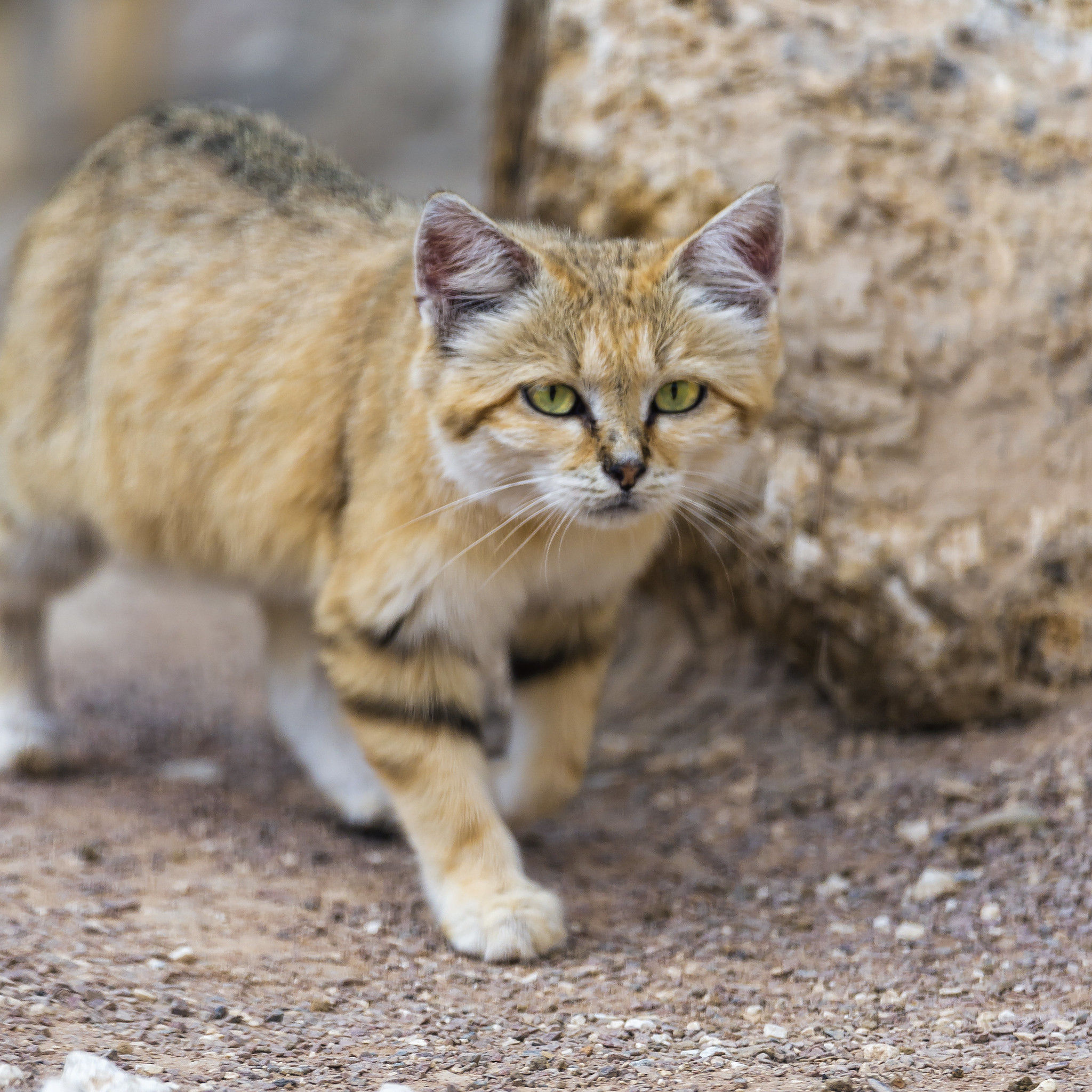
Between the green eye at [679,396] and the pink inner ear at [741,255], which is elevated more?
the pink inner ear at [741,255]

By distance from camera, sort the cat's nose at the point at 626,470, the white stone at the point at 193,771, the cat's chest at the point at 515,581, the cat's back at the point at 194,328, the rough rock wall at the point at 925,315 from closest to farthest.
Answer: the cat's nose at the point at 626,470, the cat's chest at the point at 515,581, the cat's back at the point at 194,328, the rough rock wall at the point at 925,315, the white stone at the point at 193,771

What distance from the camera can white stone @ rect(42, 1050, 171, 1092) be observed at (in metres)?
2.01

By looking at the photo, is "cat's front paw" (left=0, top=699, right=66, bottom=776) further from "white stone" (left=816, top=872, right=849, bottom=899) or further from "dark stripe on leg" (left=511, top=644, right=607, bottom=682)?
"white stone" (left=816, top=872, right=849, bottom=899)

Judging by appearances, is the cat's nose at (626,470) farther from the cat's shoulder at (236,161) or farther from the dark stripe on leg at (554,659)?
the cat's shoulder at (236,161)

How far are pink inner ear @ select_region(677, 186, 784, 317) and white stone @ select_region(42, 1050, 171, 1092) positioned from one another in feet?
6.52

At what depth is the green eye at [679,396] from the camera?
297cm

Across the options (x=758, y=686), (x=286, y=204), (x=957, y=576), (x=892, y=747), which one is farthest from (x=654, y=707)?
(x=286, y=204)

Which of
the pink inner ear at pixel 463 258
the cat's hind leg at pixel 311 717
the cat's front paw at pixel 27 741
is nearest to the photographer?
the pink inner ear at pixel 463 258

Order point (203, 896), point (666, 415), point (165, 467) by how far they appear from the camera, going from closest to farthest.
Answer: point (666, 415) < point (203, 896) < point (165, 467)

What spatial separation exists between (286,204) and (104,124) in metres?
9.18

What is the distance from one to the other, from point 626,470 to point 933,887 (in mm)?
1358

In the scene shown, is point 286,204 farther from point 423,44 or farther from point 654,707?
point 423,44

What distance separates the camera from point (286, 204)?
384cm

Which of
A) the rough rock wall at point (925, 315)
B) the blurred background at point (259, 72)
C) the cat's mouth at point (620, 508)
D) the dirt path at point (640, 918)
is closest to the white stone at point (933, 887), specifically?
the dirt path at point (640, 918)
